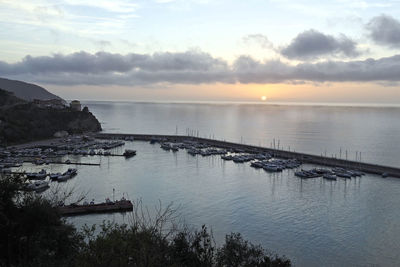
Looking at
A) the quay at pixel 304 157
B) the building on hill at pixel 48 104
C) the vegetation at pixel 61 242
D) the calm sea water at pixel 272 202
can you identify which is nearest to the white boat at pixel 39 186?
the calm sea water at pixel 272 202

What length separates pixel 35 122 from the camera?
5222cm

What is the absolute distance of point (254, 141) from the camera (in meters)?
55.1

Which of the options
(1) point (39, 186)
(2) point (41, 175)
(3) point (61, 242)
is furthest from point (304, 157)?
(3) point (61, 242)

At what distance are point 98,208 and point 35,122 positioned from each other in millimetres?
38861

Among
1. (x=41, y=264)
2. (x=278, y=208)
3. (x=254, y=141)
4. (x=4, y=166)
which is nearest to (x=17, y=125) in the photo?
(x=4, y=166)

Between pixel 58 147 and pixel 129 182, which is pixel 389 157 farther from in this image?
pixel 58 147

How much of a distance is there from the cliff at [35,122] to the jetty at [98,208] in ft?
90.9

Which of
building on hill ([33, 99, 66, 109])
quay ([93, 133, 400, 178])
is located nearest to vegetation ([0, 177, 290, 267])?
quay ([93, 133, 400, 178])

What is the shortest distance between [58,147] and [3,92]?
109ft

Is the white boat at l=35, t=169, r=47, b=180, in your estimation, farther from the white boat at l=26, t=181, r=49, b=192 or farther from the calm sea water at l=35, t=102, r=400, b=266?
the white boat at l=26, t=181, r=49, b=192

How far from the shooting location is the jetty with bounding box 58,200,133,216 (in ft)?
60.3

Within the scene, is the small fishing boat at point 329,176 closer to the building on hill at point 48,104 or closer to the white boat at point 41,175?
the white boat at point 41,175

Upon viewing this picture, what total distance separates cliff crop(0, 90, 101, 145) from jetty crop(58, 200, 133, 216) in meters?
27.7

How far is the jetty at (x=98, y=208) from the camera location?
60.3ft
